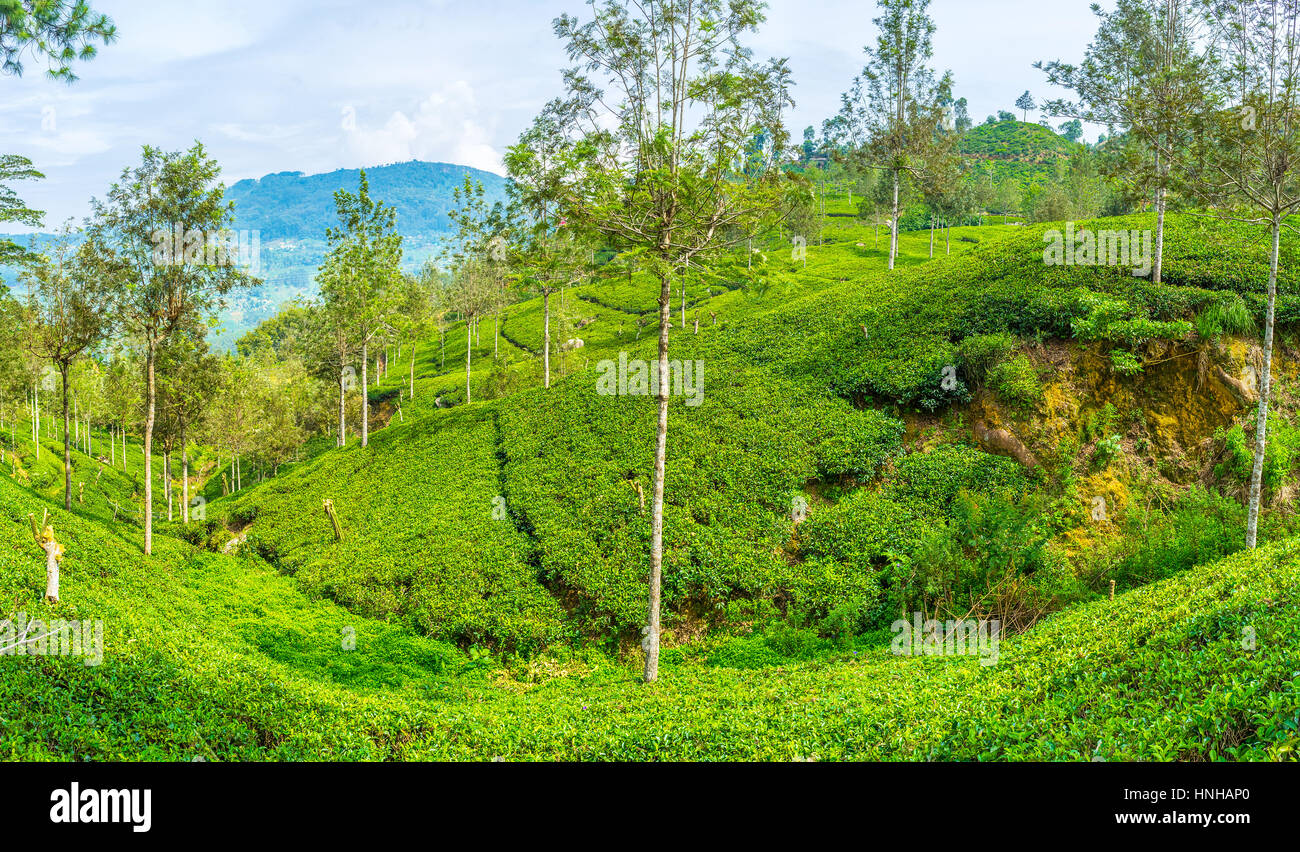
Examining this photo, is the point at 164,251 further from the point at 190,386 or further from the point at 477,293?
the point at 477,293

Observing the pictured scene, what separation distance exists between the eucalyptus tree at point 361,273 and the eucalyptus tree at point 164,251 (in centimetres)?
1403

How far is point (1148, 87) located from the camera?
1867 centimetres

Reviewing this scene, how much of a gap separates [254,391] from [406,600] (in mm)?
41374

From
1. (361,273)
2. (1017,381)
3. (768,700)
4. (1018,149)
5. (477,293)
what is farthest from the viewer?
(1018,149)

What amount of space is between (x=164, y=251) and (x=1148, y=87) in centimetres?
3217

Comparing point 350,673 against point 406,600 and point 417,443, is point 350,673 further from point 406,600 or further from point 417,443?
point 417,443

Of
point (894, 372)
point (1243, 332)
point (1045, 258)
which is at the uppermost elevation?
point (1045, 258)

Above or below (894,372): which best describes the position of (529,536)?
below

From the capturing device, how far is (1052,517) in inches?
656

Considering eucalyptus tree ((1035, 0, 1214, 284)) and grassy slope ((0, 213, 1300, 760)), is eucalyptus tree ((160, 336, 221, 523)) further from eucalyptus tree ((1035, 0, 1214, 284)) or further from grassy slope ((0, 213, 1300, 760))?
eucalyptus tree ((1035, 0, 1214, 284))

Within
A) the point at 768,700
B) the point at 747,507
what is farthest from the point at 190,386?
the point at 768,700

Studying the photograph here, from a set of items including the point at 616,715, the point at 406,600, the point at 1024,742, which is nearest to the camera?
the point at 1024,742

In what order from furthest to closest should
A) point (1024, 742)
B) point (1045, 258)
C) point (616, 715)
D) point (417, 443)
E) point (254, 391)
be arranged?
point (254, 391) < point (417, 443) < point (1045, 258) < point (616, 715) < point (1024, 742)
